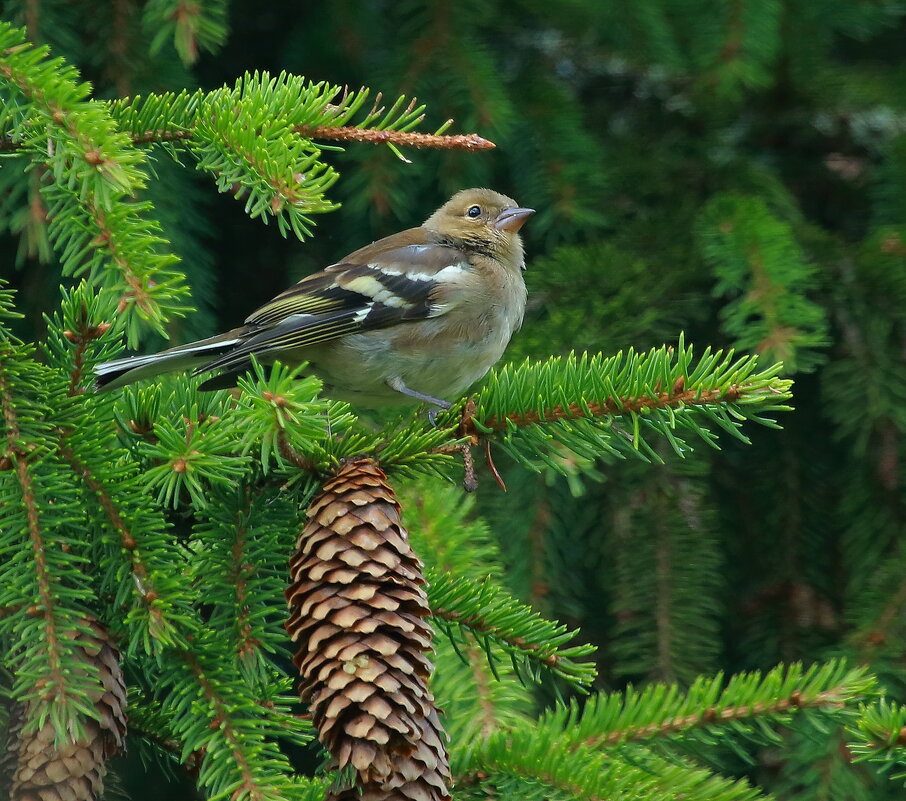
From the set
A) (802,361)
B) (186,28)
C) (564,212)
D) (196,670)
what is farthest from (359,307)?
(196,670)

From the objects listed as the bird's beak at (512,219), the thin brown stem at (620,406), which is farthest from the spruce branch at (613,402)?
the bird's beak at (512,219)

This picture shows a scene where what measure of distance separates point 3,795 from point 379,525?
0.75 meters

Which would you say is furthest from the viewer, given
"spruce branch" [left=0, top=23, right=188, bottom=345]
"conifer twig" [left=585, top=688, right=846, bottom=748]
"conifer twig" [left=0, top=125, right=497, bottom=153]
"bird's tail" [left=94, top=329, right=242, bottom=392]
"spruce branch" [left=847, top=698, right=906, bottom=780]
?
"bird's tail" [left=94, top=329, right=242, bottom=392]

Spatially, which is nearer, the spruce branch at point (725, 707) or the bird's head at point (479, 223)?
the spruce branch at point (725, 707)

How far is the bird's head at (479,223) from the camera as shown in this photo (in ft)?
13.2

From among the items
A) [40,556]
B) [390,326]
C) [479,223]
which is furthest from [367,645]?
[479,223]

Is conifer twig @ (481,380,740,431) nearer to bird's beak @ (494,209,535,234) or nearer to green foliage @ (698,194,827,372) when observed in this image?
green foliage @ (698,194,827,372)

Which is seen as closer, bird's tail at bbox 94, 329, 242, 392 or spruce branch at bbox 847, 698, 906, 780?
spruce branch at bbox 847, 698, 906, 780

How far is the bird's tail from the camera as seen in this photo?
2.41m

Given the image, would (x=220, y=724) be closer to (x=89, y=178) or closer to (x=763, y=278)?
(x=89, y=178)

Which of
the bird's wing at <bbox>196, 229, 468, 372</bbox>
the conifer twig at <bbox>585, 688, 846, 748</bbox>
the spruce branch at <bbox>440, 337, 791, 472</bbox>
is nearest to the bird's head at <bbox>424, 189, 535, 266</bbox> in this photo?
the bird's wing at <bbox>196, 229, 468, 372</bbox>

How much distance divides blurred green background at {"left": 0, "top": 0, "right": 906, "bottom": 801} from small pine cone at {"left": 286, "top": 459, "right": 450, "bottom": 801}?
132 centimetres

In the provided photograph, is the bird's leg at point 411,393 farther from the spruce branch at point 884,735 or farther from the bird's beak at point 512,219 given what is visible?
the spruce branch at point 884,735

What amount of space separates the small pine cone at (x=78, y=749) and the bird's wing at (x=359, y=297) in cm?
145
